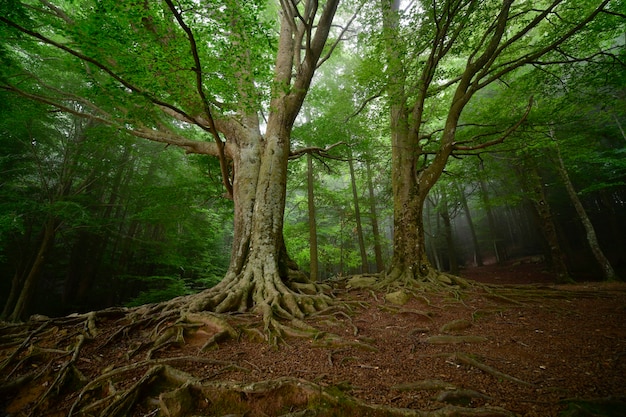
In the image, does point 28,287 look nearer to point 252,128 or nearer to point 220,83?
point 252,128

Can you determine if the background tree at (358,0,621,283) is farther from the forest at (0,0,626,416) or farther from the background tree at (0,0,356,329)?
the background tree at (0,0,356,329)

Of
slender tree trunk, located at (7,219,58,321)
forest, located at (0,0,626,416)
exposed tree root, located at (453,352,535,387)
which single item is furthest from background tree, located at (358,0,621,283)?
slender tree trunk, located at (7,219,58,321)

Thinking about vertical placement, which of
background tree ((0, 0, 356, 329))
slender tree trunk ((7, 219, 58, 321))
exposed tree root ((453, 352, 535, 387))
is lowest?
exposed tree root ((453, 352, 535, 387))

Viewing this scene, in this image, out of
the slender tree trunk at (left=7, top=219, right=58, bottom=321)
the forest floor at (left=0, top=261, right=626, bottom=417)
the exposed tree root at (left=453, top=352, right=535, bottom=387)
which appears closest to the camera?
the forest floor at (left=0, top=261, right=626, bottom=417)

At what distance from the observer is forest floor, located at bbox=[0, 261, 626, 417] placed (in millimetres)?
2193

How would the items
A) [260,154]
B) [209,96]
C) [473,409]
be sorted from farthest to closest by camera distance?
1. [260,154]
2. [209,96]
3. [473,409]

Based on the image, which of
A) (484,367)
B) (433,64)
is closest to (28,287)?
(484,367)

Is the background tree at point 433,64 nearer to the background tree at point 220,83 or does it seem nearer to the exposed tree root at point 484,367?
the background tree at point 220,83

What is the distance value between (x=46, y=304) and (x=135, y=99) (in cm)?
1441

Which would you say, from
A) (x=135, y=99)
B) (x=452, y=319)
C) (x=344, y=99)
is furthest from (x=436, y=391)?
(x=344, y=99)

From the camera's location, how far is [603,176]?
1361 cm

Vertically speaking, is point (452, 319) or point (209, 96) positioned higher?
point (209, 96)

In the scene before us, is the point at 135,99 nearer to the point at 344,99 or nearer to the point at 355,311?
the point at 355,311

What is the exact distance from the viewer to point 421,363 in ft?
9.79
